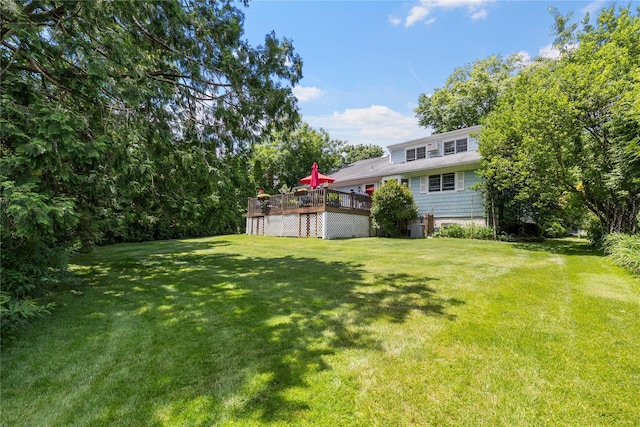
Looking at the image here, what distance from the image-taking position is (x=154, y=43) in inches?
245

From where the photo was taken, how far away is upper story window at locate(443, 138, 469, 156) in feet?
59.5

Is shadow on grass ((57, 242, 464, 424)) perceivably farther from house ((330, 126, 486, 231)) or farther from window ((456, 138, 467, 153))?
window ((456, 138, 467, 153))

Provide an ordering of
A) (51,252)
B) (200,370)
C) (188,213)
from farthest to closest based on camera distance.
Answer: (188,213), (51,252), (200,370)

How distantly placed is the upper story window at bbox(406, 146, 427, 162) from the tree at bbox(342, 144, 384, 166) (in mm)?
21971

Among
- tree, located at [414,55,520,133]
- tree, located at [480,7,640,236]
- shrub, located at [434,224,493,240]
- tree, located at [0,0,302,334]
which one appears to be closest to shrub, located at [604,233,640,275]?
tree, located at [480,7,640,236]

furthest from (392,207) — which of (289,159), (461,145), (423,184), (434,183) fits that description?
(289,159)

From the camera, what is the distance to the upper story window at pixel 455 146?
18125 millimetres

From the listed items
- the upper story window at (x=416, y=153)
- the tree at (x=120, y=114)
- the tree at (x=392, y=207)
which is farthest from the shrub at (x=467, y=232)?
the tree at (x=120, y=114)

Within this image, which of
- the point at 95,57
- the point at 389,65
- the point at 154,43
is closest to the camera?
the point at 95,57

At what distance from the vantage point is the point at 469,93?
26703 mm

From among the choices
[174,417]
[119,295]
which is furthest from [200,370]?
[119,295]

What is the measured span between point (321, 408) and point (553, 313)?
12.7 ft

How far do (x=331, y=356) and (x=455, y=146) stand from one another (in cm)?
1842

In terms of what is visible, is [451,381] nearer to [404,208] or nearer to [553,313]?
[553,313]
